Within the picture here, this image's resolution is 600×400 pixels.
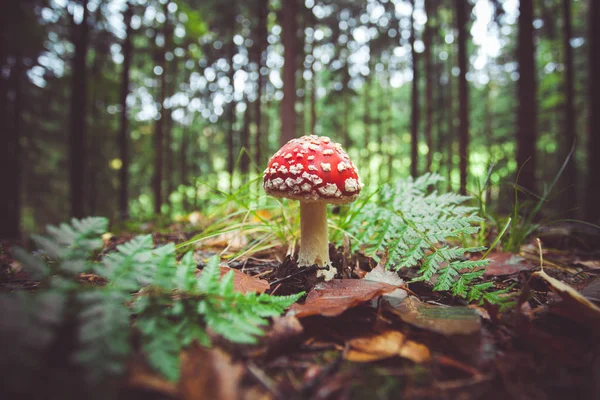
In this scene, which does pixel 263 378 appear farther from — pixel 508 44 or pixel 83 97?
pixel 508 44

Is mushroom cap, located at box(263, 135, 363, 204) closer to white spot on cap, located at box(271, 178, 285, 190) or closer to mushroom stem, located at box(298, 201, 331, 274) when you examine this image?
white spot on cap, located at box(271, 178, 285, 190)

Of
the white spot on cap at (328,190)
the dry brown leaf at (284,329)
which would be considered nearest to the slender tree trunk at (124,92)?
the white spot on cap at (328,190)

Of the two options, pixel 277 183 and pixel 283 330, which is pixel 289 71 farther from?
pixel 283 330

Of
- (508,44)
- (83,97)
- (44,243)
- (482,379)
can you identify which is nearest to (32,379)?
(44,243)

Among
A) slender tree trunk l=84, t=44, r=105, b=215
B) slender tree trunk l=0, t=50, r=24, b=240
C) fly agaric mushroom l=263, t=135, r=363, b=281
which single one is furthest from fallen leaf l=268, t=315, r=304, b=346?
slender tree trunk l=84, t=44, r=105, b=215

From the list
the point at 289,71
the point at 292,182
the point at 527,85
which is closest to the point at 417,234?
the point at 292,182

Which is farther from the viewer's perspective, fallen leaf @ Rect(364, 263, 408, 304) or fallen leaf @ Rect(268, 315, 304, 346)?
fallen leaf @ Rect(364, 263, 408, 304)
